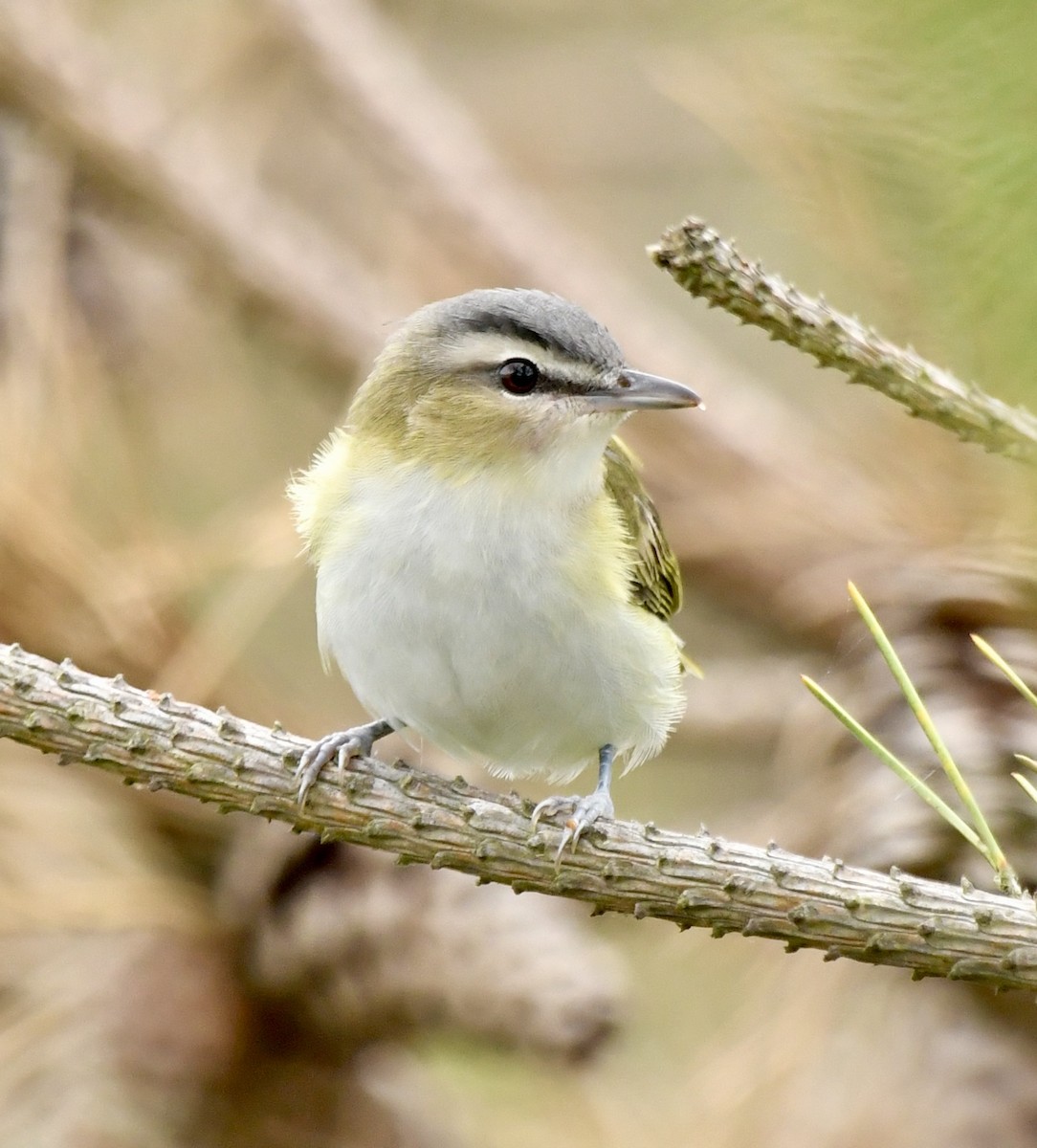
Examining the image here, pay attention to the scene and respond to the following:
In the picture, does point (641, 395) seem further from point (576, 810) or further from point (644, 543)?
point (576, 810)

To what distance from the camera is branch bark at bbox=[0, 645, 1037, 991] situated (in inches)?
56.8

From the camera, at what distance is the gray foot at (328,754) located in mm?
1692

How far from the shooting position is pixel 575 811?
72.6 inches

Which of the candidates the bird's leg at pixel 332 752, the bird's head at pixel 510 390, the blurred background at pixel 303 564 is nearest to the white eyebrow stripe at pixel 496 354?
the bird's head at pixel 510 390

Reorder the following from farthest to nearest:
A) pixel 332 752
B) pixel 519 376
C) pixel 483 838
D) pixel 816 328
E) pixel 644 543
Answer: pixel 644 543 → pixel 519 376 → pixel 332 752 → pixel 483 838 → pixel 816 328

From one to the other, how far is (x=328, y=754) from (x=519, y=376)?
3.21ft

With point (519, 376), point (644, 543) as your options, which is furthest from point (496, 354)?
point (644, 543)

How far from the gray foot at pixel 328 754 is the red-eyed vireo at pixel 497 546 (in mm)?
32

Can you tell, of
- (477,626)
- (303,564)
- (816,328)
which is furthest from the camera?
(303,564)

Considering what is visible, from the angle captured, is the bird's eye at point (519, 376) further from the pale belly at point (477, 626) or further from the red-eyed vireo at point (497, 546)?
the pale belly at point (477, 626)

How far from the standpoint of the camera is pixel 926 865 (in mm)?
1699

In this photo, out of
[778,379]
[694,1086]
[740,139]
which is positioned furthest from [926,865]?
[778,379]

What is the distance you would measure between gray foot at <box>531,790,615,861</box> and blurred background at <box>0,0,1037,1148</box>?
31cm

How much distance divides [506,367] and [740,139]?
0.60 metres
